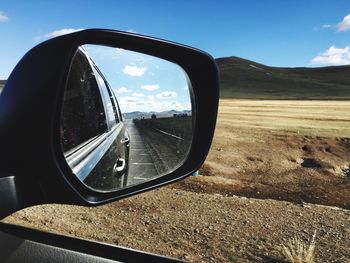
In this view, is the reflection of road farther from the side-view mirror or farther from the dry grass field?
the dry grass field

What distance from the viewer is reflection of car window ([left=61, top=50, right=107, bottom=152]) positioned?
5.04 ft

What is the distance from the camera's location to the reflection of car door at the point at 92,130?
1.61m

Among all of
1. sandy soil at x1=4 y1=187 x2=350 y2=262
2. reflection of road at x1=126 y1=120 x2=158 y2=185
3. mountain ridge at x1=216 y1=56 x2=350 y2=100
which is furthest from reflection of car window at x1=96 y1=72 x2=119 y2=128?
mountain ridge at x1=216 y1=56 x2=350 y2=100

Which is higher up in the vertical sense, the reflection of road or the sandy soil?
the reflection of road

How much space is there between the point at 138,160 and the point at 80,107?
0.52 meters

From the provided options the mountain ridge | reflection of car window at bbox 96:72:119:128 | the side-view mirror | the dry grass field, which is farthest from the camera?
the mountain ridge

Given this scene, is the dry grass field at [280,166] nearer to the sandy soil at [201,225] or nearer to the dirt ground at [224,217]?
the dirt ground at [224,217]

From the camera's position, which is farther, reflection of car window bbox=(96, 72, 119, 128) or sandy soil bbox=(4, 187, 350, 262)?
sandy soil bbox=(4, 187, 350, 262)

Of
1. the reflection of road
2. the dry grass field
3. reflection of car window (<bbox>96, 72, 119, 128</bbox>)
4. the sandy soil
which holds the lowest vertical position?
the dry grass field

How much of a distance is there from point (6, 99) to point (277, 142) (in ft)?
58.6

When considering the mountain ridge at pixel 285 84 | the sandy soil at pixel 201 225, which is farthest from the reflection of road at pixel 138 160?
the mountain ridge at pixel 285 84

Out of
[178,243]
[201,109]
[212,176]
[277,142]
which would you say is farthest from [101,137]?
[277,142]

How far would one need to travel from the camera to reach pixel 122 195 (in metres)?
1.73

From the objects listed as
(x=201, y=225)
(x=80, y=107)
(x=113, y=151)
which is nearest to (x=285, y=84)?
(x=201, y=225)
